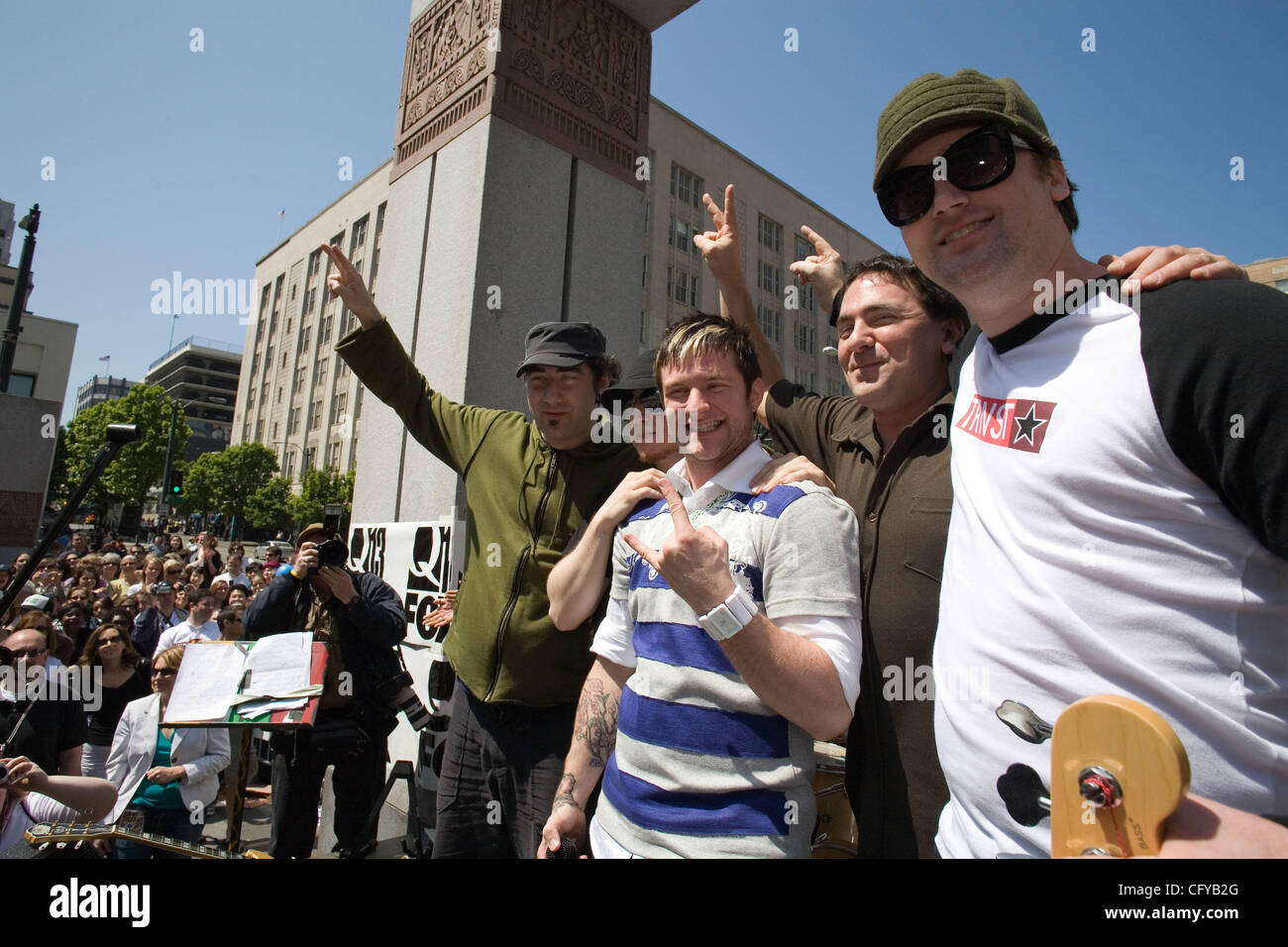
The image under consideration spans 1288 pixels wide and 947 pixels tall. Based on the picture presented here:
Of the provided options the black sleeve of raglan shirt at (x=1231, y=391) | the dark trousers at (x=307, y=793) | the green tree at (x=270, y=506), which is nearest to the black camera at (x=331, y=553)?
the dark trousers at (x=307, y=793)

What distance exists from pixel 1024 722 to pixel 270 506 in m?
56.2

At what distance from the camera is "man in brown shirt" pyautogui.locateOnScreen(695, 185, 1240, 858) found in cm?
164

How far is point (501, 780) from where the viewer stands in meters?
2.59

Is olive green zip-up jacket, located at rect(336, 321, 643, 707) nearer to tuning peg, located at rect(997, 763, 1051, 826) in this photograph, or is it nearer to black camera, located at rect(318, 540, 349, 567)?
black camera, located at rect(318, 540, 349, 567)

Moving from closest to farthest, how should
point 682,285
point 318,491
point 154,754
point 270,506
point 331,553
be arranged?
point 331,553 → point 154,754 → point 682,285 → point 318,491 → point 270,506

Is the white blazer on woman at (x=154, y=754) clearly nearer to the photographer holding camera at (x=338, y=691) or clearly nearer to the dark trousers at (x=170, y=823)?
the dark trousers at (x=170, y=823)

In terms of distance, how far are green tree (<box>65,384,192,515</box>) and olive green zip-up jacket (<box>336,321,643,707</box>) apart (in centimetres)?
4563

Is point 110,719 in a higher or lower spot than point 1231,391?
lower

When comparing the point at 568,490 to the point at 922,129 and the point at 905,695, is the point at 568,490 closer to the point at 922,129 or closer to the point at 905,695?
the point at 905,695

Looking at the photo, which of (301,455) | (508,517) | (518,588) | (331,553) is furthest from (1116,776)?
(301,455)

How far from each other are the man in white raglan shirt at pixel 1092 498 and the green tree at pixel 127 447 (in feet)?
158

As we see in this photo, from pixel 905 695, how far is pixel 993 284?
3.26ft

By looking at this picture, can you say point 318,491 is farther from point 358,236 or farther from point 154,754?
point 154,754

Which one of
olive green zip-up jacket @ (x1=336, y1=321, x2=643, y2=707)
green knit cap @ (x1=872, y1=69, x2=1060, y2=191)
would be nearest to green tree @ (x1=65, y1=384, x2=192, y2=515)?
olive green zip-up jacket @ (x1=336, y1=321, x2=643, y2=707)
